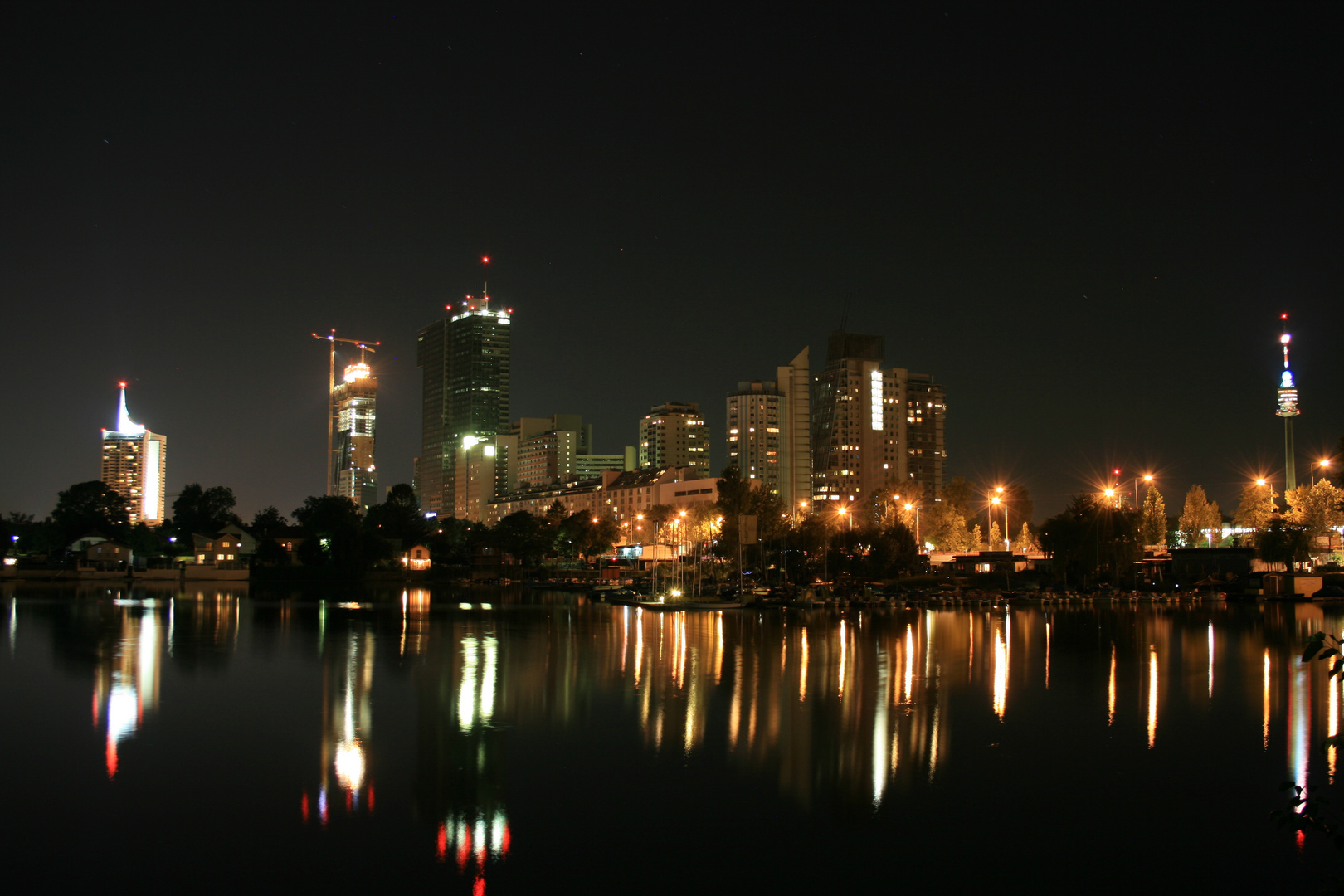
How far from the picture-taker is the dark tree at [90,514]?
4252 inches

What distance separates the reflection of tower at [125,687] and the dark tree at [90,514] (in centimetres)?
8387

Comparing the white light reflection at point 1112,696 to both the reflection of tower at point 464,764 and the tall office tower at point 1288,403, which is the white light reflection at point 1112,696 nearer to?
the reflection of tower at point 464,764

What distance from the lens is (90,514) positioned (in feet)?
357

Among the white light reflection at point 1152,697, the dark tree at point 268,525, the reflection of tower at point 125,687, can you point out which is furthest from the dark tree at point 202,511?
the white light reflection at point 1152,697

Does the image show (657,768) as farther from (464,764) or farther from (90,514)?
(90,514)

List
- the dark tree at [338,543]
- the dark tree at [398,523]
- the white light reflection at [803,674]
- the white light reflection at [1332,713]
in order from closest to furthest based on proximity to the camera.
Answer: the white light reflection at [1332,713]
the white light reflection at [803,674]
the dark tree at [338,543]
the dark tree at [398,523]

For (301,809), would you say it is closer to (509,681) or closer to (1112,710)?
(509,681)

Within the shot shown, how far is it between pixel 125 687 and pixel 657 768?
1529cm

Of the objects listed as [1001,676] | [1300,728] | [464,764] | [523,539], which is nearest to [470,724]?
[464,764]

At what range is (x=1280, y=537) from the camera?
74.2 meters

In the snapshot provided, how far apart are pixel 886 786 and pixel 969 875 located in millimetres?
3298

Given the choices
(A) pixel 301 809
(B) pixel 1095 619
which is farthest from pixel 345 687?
(B) pixel 1095 619

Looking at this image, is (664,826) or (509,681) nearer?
(664,826)

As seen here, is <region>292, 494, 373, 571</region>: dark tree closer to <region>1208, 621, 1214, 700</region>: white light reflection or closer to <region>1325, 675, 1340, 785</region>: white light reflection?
<region>1208, 621, 1214, 700</region>: white light reflection
